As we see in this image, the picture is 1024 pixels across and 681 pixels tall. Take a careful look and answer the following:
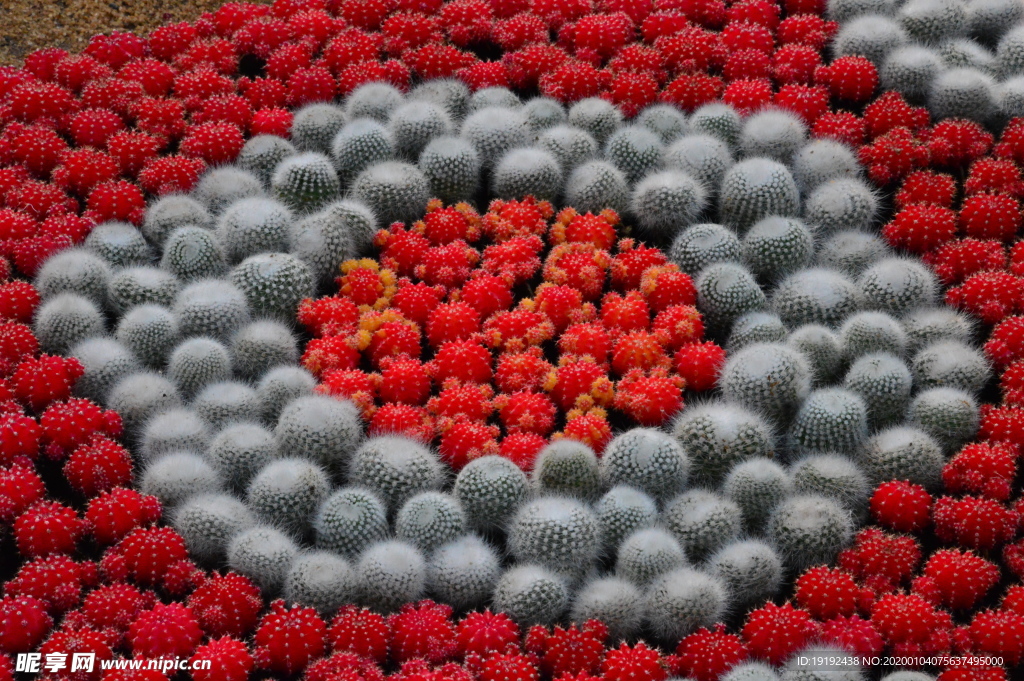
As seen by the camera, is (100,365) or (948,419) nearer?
(948,419)

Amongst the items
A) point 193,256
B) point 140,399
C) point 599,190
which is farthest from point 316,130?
point 140,399

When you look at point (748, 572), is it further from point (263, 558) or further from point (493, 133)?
point (493, 133)

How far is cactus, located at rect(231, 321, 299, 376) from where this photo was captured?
5.13 m

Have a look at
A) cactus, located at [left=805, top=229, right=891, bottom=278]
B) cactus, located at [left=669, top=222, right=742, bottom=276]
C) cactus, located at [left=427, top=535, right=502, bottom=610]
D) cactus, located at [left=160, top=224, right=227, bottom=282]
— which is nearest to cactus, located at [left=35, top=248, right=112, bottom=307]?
cactus, located at [left=160, top=224, right=227, bottom=282]

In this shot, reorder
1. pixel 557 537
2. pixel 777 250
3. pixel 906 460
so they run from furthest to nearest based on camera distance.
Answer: pixel 777 250 → pixel 906 460 → pixel 557 537

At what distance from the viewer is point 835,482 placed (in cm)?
455

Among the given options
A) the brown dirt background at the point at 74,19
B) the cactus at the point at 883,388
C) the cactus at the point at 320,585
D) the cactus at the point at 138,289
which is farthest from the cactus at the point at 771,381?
the brown dirt background at the point at 74,19

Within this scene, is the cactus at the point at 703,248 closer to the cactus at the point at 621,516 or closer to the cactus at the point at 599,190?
the cactus at the point at 599,190

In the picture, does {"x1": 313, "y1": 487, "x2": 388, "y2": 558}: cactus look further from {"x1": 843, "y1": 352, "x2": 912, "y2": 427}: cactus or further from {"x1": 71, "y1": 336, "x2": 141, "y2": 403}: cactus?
{"x1": 843, "y1": 352, "x2": 912, "y2": 427}: cactus

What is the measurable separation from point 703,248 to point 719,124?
95 cm

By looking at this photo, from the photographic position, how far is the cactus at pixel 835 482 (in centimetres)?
454

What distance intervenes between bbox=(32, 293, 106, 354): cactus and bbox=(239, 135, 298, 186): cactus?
4.24 feet

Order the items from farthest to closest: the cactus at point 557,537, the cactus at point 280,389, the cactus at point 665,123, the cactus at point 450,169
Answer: the cactus at point 665,123 < the cactus at point 450,169 < the cactus at point 280,389 < the cactus at point 557,537

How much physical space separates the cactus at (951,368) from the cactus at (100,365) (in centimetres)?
338
